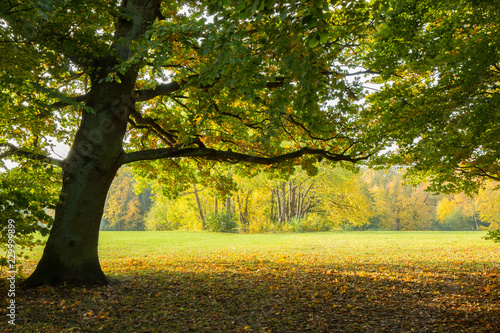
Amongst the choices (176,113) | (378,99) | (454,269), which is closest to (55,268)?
(176,113)

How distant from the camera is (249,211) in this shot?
122ft

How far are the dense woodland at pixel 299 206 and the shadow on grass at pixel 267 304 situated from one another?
5.64 metres

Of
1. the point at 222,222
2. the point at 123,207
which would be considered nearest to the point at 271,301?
the point at 222,222

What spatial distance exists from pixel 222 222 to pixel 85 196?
72.9ft

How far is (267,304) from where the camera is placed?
564cm

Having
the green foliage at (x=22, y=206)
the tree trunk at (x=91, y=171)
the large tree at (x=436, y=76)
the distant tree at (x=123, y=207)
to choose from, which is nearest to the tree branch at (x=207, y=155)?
the tree trunk at (x=91, y=171)

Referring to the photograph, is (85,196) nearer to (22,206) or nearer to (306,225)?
(22,206)

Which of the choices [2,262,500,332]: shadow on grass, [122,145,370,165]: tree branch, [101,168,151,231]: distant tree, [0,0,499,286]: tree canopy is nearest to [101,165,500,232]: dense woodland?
[101,168,151,231]: distant tree

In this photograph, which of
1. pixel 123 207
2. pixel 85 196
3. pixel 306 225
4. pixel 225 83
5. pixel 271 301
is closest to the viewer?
pixel 225 83

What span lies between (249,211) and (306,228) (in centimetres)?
997

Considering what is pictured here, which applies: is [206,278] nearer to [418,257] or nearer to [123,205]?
[418,257]

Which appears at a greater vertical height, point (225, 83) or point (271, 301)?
point (225, 83)

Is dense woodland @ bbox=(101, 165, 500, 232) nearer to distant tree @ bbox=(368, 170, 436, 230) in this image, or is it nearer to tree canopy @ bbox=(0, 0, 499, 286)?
distant tree @ bbox=(368, 170, 436, 230)

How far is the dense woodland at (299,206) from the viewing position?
94.4 ft
